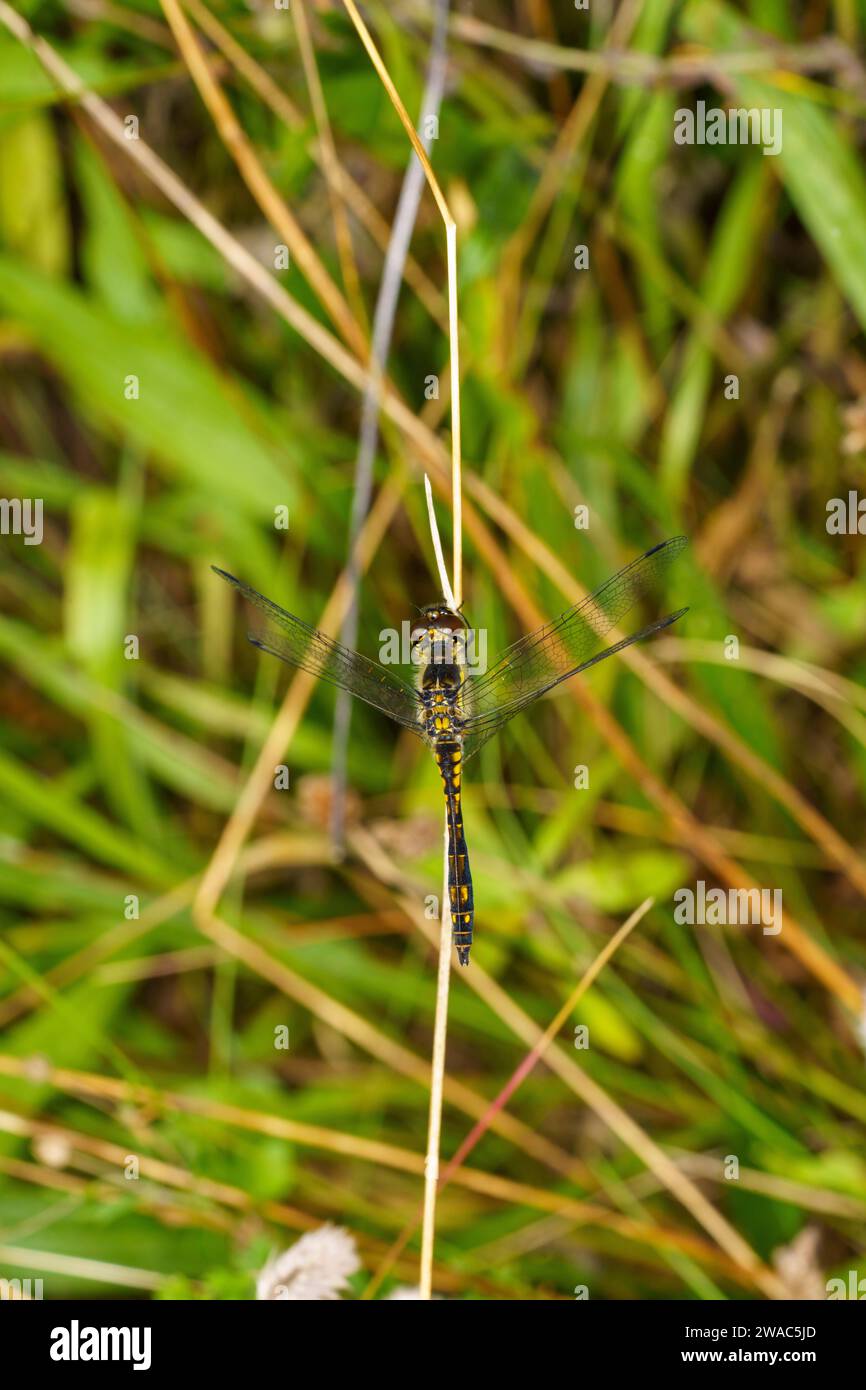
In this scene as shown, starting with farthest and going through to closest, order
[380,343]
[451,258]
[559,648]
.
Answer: [380,343] < [559,648] < [451,258]

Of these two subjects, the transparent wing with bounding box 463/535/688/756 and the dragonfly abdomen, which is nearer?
the transparent wing with bounding box 463/535/688/756

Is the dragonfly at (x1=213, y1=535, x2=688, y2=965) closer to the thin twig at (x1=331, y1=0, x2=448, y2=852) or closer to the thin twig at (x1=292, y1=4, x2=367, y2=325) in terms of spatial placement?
the thin twig at (x1=331, y1=0, x2=448, y2=852)

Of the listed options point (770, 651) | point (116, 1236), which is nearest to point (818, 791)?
point (770, 651)

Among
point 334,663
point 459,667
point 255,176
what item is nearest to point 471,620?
point 459,667

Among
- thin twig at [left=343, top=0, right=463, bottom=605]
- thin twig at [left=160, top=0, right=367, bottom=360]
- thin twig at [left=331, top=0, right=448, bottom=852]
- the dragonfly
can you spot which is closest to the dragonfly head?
the dragonfly

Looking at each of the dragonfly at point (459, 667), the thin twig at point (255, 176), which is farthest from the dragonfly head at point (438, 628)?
the thin twig at point (255, 176)

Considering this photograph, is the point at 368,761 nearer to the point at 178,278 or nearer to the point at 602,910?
the point at 602,910

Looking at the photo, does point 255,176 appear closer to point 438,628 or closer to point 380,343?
point 380,343
